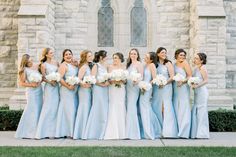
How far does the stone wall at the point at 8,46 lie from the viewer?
16.8 metres

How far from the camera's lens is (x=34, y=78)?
11.5 meters

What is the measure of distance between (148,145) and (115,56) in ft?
7.48

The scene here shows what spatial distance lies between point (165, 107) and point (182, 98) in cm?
44

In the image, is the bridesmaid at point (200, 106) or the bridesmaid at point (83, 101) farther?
the bridesmaid at point (200, 106)

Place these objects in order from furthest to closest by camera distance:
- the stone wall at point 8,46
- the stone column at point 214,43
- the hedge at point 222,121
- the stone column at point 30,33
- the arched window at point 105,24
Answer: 1. the arched window at point 105,24
2. the stone wall at point 8,46
3. the stone column at point 214,43
4. the stone column at point 30,33
5. the hedge at point 222,121

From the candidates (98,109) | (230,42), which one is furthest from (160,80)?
(230,42)

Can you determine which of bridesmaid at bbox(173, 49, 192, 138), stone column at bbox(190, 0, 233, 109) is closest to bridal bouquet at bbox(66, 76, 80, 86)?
bridesmaid at bbox(173, 49, 192, 138)

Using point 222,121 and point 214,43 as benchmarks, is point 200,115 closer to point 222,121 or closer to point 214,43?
point 222,121

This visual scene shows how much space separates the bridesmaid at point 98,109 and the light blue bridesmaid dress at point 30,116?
4.06 ft

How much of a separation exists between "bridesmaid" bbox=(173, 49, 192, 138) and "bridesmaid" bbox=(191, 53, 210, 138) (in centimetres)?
17

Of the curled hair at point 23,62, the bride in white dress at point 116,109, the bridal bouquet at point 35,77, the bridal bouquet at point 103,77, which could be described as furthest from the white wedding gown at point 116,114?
the curled hair at point 23,62

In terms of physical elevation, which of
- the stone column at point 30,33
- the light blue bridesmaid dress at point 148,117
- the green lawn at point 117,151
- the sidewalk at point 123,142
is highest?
the stone column at point 30,33

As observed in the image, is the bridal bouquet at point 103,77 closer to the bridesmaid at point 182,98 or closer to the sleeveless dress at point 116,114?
the sleeveless dress at point 116,114

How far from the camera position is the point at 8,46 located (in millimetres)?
16828
